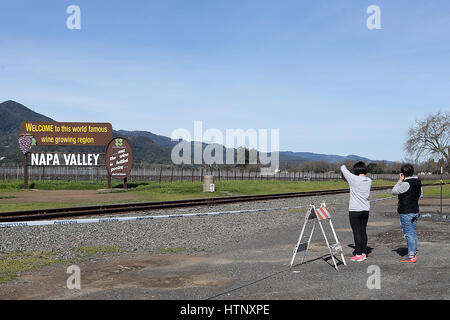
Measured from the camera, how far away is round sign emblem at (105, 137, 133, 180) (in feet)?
136

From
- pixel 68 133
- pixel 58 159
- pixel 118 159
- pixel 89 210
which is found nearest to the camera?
pixel 89 210

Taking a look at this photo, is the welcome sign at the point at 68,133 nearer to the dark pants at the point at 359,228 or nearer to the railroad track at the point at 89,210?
the railroad track at the point at 89,210

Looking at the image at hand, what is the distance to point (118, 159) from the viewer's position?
4169 centimetres

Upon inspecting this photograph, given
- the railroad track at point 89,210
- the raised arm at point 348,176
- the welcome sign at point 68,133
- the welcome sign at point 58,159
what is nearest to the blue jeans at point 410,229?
the raised arm at point 348,176

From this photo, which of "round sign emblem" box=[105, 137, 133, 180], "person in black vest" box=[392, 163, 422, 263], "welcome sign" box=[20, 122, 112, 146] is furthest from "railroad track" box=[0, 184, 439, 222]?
"welcome sign" box=[20, 122, 112, 146]

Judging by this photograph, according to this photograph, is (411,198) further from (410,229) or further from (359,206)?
(359,206)

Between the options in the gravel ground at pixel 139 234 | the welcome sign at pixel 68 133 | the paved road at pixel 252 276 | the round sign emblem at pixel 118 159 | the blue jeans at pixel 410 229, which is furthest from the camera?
the welcome sign at pixel 68 133

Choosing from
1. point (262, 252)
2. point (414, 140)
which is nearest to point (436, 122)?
point (414, 140)

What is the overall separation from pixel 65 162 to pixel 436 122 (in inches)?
2570

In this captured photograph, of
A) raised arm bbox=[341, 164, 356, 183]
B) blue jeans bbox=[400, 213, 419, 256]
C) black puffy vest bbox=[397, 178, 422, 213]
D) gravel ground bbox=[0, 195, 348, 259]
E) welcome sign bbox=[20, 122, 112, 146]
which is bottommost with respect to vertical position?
gravel ground bbox=[0, 195, 348, 259]

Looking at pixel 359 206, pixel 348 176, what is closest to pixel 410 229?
pixel 359 206

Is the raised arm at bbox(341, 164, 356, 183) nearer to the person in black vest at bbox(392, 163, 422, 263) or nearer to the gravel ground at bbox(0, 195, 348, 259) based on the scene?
the person in black vest at bbox(392, 163, 422, 263)

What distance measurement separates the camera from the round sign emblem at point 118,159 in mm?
41406
